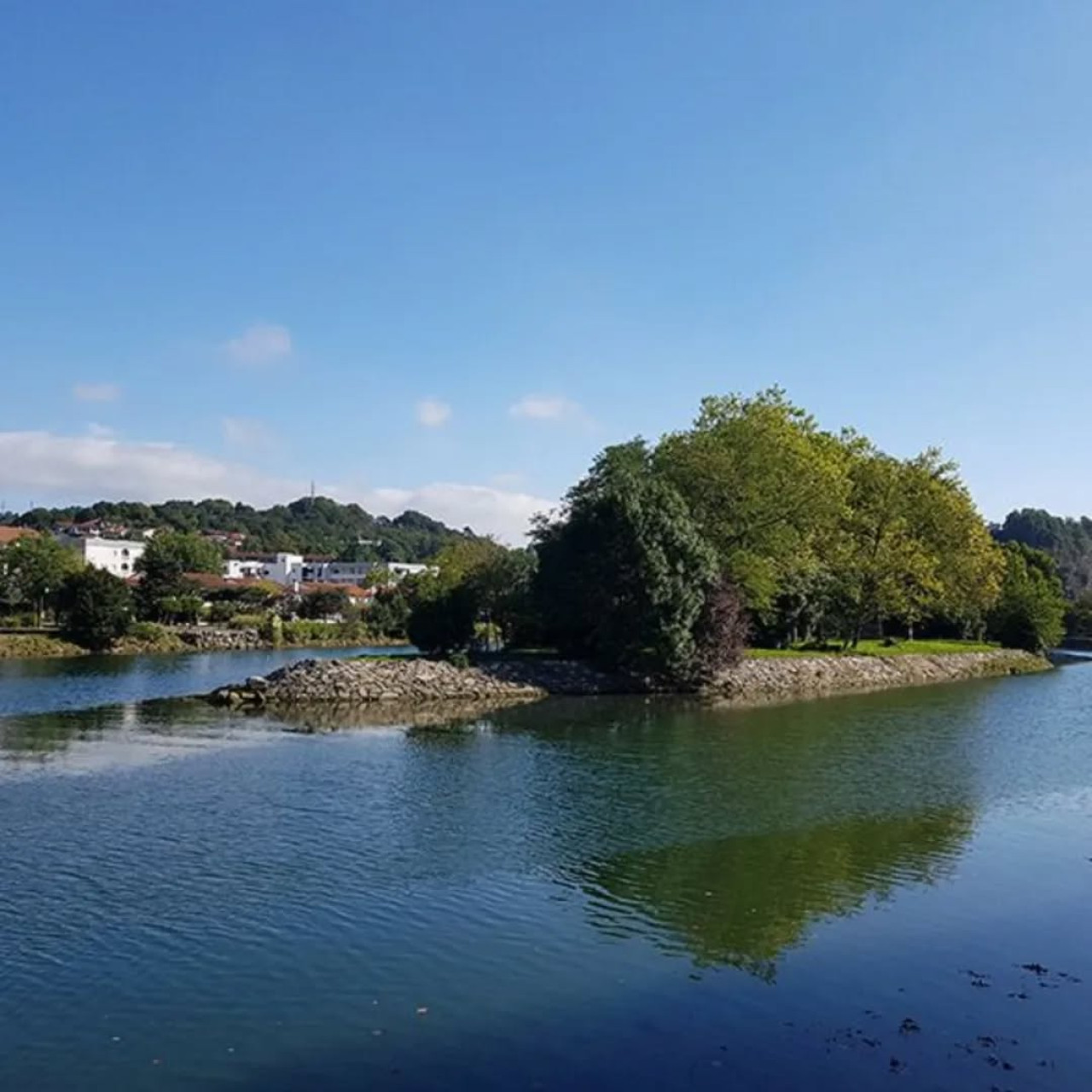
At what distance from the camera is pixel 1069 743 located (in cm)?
3950

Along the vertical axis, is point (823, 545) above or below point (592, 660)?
above

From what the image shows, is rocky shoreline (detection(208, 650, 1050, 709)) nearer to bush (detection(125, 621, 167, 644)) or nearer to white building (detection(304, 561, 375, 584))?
bush (detection(125, 621, 167, 644))

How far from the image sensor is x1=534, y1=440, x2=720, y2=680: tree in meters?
52.1

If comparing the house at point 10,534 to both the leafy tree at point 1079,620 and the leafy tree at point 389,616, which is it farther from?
the leafy tree at point 1079,620

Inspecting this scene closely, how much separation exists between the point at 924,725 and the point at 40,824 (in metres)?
33.3

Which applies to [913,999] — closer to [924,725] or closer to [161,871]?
[161,871]

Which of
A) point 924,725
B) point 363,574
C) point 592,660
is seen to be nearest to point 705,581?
point 592,660

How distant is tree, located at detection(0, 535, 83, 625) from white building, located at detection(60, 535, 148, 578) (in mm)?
35469

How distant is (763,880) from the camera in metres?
20.0

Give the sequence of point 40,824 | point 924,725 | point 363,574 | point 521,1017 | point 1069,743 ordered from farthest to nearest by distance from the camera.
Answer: point 363,574
point 924,725
point 1069,743
point 40,824
point 521,1017

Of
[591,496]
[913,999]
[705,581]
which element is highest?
[591,496]

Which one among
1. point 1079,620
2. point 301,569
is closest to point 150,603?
point 301,569

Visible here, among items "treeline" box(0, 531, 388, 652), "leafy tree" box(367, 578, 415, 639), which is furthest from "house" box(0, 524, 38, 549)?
"leafy tree" box(367, 578, 415, 639)

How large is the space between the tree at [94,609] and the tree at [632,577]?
42930mm
